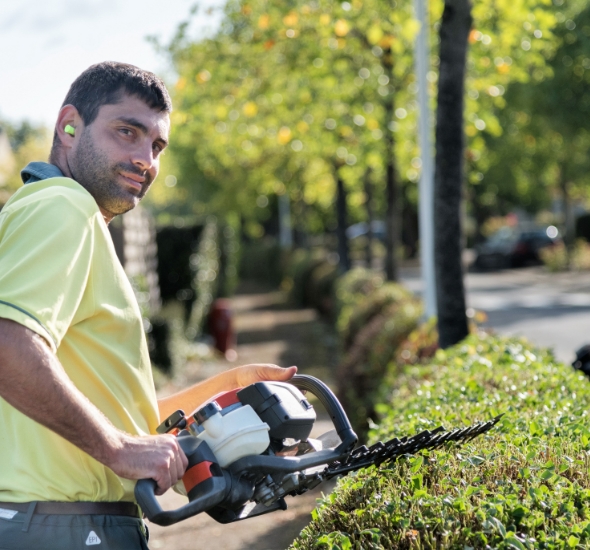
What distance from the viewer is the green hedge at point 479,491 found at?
2.04 m

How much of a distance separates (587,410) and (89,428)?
90.5 inches

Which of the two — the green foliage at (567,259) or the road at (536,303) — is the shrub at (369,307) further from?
the green foliage at (567,259)

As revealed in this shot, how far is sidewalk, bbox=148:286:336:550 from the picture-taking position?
6223mm

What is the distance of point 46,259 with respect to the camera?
1780mm

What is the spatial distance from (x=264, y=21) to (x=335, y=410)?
29.0 feet

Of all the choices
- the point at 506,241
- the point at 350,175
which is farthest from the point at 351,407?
the point at 506,241

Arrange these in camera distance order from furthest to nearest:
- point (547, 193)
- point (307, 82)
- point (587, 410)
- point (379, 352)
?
point (547, 193), point (307, 82), point (379, 352), point (587, 410)

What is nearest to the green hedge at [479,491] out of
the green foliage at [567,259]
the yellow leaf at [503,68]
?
the yellow leaf at [503,68]

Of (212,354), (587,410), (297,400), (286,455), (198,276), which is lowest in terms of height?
(212,354)

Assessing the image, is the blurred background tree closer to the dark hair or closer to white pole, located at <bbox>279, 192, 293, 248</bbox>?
the dark hair

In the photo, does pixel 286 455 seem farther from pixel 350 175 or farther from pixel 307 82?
pixel 350 175

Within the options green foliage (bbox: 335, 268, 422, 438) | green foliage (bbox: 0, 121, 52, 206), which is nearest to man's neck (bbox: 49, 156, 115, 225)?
green foliage (bbox: 335, 268, 422, 438)

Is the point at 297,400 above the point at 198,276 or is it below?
above

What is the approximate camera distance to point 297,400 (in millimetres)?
2139
